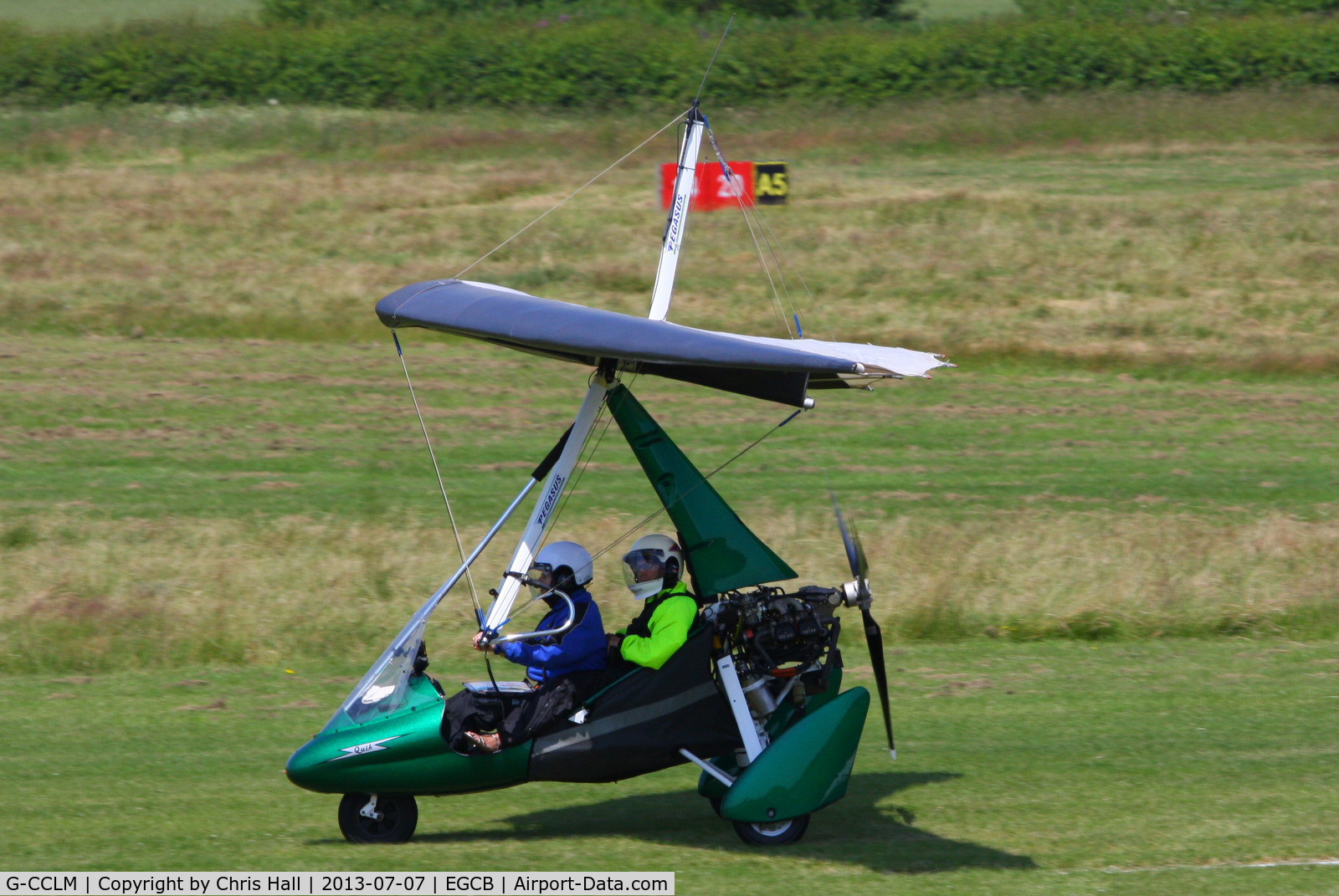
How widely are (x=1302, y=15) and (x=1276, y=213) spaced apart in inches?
966

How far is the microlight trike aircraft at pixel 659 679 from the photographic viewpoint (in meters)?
8.12

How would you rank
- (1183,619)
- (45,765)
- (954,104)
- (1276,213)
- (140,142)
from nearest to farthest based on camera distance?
1. (45,765)
2. (1183,619)
3. (1276,213)
4. (140,142)
5. (954,104)

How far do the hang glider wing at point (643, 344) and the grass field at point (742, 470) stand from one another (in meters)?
2.73

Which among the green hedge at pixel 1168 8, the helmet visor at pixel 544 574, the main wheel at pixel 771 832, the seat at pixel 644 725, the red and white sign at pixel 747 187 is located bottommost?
the main wheel at pixel 771 832

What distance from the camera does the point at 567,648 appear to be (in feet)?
27.6

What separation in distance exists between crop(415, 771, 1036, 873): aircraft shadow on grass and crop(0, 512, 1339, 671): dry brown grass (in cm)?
404

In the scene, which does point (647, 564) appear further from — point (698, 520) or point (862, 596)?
point (862, 596)

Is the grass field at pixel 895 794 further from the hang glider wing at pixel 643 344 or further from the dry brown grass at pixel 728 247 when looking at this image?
the dry brown grass at pixel 728 247

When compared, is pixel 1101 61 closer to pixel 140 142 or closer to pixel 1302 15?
pixel 1302 15

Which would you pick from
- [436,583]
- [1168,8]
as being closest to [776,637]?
[436,583]

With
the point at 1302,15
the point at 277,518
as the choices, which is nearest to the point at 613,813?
the point at 277,518

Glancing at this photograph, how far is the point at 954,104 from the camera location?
4697cm

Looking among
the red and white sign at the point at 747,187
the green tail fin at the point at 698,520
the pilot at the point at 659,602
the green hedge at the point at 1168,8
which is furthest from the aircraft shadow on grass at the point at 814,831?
the green hedge at the point at 1168,8

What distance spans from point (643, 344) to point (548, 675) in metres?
2.10
